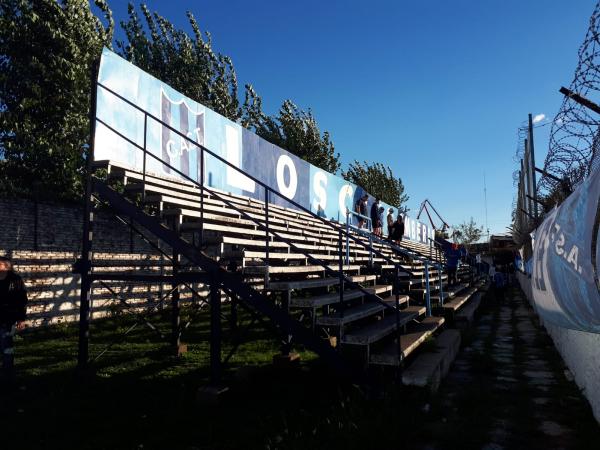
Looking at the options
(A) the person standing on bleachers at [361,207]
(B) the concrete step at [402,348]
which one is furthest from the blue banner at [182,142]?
(A) the person standing on bleachers at [361,207]

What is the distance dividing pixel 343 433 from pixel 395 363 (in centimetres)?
158

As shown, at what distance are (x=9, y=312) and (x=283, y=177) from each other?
9.17 metres

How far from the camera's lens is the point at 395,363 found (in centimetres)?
531

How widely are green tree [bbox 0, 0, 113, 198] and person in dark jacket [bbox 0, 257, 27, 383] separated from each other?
6.26 m

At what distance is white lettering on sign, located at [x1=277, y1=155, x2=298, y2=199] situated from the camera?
13797 millimetres

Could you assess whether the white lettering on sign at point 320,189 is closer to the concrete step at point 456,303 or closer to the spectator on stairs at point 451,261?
the spectator on stairs at point 451,261

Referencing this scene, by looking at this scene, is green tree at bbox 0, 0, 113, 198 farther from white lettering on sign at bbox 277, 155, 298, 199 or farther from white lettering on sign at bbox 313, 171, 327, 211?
white lettering on sign at bbox 313, 171, 327, 211

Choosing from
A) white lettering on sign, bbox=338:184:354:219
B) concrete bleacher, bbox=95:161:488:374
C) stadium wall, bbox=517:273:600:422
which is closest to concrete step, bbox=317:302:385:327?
concrete bleacher, bbox=95:161:488:374

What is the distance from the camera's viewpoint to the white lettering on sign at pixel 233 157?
35.9 feet

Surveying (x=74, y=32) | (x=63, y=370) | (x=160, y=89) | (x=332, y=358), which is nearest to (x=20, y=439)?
(x=63, y=370)

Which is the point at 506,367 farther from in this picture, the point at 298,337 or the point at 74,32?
the point at 74,32

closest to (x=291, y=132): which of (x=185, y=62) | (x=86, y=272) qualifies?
(x=185, y=62)

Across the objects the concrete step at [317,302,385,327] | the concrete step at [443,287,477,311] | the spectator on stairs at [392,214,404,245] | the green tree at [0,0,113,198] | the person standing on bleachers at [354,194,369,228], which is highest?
the green tree at [0,0,113,198]

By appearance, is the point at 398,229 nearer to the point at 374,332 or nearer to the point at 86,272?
the point at 374,332
